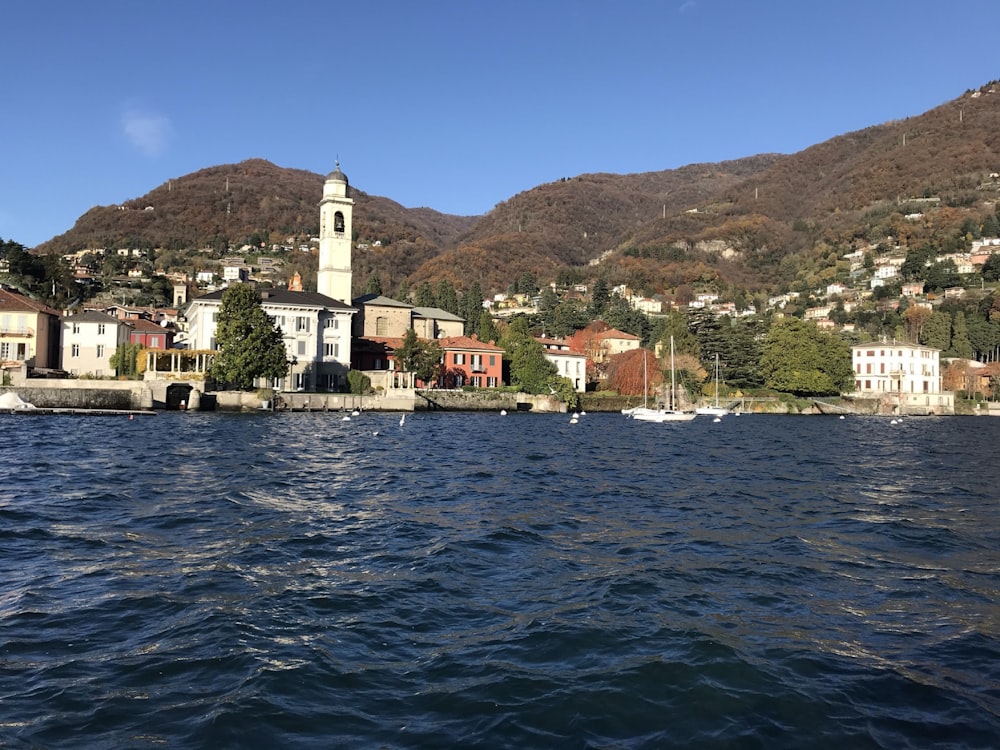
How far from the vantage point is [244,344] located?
176 ft

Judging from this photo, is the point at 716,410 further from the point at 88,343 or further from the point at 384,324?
the point at 88,343

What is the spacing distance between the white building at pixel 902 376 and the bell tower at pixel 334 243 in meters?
58.7

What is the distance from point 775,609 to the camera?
9.06m

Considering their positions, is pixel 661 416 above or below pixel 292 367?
below

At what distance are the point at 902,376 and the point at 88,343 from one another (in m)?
86.1

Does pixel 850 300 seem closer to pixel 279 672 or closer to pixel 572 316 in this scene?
pixel 572 316

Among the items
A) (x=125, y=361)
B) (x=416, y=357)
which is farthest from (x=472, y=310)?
(x=125, y=361)

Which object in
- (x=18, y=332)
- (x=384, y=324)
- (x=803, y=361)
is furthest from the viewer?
(x=803, y=361)

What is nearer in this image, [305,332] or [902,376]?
[305,332]

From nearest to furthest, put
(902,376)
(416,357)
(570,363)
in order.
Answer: (416,357)
(570,363)
(902,376)

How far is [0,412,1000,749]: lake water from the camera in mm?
5910

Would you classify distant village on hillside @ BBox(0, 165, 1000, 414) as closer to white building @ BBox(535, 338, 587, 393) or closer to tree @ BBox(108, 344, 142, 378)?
white building @ BBox(535, 338, 587, 393)

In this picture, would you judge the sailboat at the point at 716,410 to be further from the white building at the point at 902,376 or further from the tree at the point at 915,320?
the tree at the point at 915,320

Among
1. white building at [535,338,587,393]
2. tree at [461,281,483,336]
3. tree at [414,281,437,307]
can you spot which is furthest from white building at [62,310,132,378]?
tree at [461,281,483,336]
